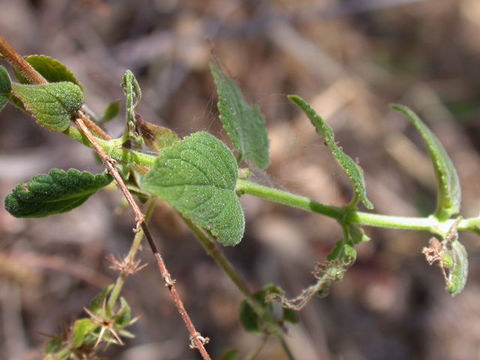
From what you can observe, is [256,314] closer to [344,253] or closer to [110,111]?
[344,253]

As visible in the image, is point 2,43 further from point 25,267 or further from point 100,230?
point 100,230

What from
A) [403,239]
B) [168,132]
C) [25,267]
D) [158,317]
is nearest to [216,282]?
[158,317]

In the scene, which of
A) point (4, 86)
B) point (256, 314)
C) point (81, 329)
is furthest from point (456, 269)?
point (4, 86)

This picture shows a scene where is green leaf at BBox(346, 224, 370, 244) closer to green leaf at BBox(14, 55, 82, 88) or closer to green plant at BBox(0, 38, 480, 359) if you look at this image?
green plant at BBox(0, 38, 480, 359)

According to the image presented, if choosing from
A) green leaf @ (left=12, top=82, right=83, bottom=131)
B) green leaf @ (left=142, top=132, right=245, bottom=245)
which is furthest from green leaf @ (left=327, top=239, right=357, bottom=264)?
green leaf @ (left=12, top=82, right=83, bottom=131)

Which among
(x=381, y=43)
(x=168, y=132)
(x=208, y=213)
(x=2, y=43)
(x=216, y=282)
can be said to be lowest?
(x=216, y=282)

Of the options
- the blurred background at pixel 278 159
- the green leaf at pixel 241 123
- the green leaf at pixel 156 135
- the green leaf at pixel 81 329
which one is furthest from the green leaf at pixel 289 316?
the blurred background at pixel 278 159
